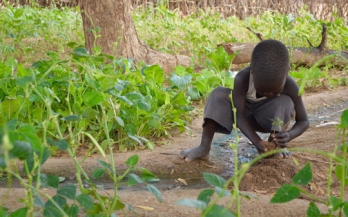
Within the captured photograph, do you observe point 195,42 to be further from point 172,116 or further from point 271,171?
point 271,171

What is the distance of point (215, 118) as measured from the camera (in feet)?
10.1

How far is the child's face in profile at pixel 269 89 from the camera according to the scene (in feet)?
9.05

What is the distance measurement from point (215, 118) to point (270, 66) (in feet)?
1.68

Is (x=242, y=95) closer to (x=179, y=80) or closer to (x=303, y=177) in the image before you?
(x=179, y=80)

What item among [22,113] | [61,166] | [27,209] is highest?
[27,209]

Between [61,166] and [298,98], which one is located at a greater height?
[298,98]

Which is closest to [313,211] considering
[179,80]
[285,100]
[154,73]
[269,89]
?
[269,89]

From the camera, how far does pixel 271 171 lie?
2877mm

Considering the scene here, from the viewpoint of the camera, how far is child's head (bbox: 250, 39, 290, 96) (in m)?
2.72

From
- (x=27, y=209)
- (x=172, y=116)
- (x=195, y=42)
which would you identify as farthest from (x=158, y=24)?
(x=27, y=209)

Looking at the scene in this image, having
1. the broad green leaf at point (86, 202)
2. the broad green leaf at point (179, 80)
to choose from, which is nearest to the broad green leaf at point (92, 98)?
the broad green leaf at point (86, 202)

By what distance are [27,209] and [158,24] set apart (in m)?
6.13

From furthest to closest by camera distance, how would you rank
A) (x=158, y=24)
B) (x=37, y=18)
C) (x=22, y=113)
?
(x=158, y=24) → (x=37, y=18) → (x=22, y=113)

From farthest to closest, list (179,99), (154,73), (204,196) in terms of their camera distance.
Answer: (154,73) → (179,99) → (204,196)
